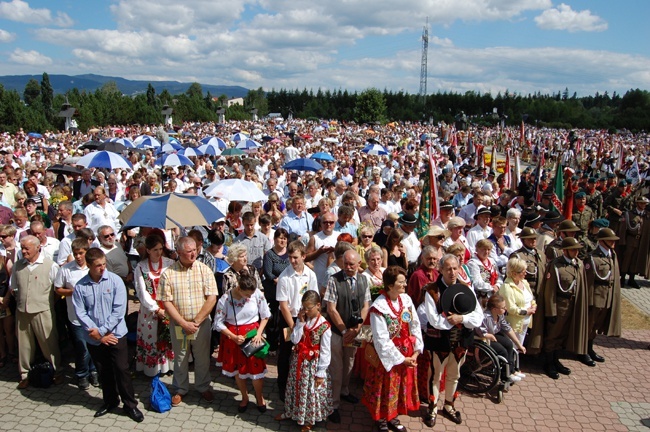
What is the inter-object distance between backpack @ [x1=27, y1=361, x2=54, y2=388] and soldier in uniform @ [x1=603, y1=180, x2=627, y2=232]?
10.3 meters

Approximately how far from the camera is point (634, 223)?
9594mm

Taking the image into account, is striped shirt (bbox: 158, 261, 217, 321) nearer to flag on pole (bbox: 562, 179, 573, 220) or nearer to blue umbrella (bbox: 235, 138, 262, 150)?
flag on pole (bbox: 562, 179, 573, 220)

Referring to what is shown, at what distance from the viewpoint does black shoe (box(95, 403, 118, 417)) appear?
497 cm

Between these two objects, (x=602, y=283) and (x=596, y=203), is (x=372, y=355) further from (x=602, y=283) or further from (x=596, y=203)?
(x=596, y=203)

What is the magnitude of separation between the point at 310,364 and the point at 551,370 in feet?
11.5

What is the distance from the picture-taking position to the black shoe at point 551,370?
6.19 m

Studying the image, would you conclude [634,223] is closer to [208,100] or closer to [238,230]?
[238,230]

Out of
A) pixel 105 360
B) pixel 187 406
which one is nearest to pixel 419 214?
pixel 187 406

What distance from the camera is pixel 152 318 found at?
546 cm

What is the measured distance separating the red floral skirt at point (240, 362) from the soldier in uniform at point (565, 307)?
379 centimetres

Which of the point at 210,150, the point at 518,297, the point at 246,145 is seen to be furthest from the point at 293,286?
the point at 246,145

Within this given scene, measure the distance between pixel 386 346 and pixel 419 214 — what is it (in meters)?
3.71

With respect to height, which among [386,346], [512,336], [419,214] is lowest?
[512,336]

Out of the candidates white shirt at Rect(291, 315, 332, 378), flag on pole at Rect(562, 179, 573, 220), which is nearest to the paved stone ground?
white shirt at Rect(291, 315, 332, 378)
